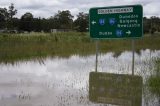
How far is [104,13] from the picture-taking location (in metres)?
17.0

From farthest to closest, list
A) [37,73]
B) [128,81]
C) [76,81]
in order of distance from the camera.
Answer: [37,73] < [76,81] < [128,81]

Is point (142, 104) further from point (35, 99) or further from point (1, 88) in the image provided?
point (1, 88)

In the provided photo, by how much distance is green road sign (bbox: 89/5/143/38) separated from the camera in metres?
16.0

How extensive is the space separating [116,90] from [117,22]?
181 inches

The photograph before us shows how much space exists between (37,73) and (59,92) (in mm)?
6223

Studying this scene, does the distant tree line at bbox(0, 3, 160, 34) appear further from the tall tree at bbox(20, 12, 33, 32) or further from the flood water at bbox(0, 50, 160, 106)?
the flood water at bbox(0, 50, 160, 106)

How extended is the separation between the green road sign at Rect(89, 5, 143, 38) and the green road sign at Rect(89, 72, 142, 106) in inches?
83.6

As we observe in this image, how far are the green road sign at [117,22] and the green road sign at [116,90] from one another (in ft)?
6.97

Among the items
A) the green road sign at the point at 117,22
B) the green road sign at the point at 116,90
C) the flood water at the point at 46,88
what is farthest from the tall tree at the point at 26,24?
the green road sign at the point at 116,90

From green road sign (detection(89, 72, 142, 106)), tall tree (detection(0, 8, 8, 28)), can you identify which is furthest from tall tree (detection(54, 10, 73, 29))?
green road sign (detection(89, 72, 142, 106))

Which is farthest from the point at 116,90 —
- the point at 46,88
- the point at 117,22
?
the point at 117,22

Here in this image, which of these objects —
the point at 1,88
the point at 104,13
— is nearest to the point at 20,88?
the point at 1,88

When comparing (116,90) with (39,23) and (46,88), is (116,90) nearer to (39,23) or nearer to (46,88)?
(46,88)

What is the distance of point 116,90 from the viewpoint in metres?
12.8
